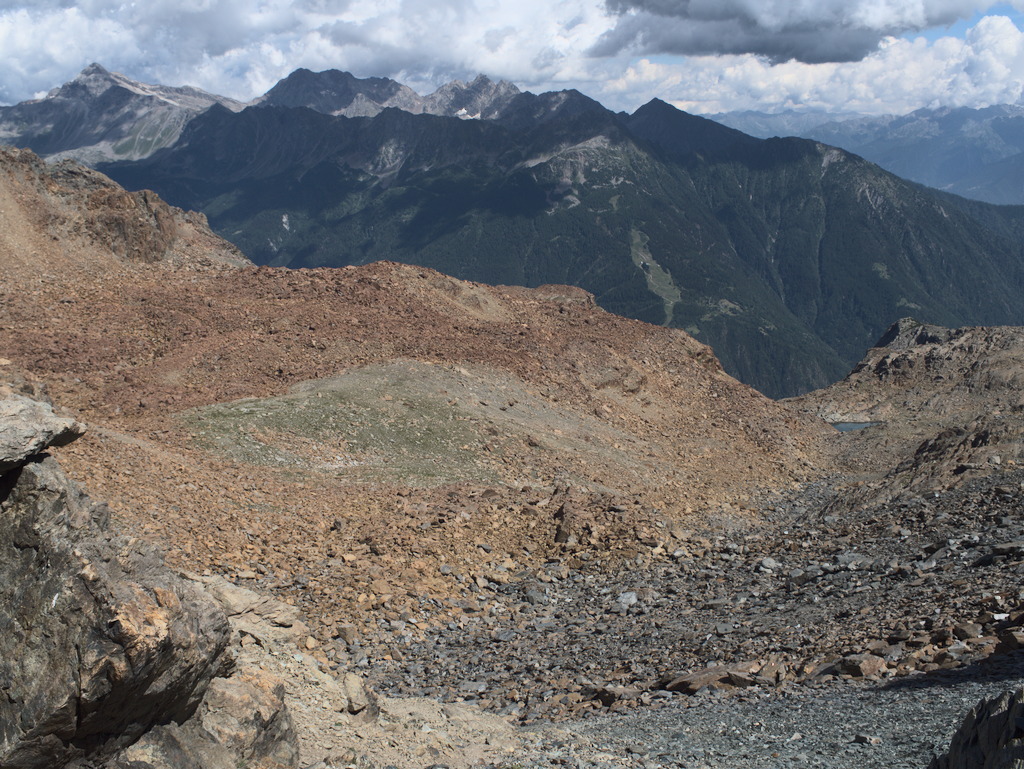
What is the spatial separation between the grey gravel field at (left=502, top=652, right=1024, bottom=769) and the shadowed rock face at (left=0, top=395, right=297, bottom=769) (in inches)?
183

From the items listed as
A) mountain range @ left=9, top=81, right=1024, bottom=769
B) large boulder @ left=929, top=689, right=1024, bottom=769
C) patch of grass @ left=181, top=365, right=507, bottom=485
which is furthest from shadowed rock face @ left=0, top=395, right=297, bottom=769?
patch of grass @ left=181, top=365, right=507, bottom=485

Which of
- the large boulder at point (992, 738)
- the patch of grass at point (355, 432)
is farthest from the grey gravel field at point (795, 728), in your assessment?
the patch of grass at point (355, 432)

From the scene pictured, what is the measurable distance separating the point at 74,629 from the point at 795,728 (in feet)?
29.5

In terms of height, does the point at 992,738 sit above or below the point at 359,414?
above

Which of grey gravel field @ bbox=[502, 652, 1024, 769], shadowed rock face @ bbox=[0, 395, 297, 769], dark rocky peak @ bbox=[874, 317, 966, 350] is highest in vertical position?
shadowed rock face @ bbox=[0, 395, 297, 769]

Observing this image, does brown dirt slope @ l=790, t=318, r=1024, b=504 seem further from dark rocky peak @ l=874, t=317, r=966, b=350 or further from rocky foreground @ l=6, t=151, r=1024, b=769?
rocky foreground @ l=6, t=151, r=1024, b=769

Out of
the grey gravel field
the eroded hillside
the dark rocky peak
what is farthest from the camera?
the dark rocky peak

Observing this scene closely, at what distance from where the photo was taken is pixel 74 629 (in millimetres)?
8156

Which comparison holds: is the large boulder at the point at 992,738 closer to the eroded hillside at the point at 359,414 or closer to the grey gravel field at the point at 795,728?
the grey gravel field at the point at 795,728

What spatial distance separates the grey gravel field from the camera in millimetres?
10742

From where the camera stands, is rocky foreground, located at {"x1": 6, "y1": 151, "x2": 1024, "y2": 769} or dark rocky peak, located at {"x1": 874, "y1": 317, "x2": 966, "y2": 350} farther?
dark rocky peak, located at {"x1": 874, "y1": 317, "x2": 966, "y2": 350}

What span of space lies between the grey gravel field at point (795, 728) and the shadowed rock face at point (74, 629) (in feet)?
15.3

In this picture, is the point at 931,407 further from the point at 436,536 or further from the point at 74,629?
the point at 74,629

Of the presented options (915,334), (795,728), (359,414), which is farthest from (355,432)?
(915,334)
